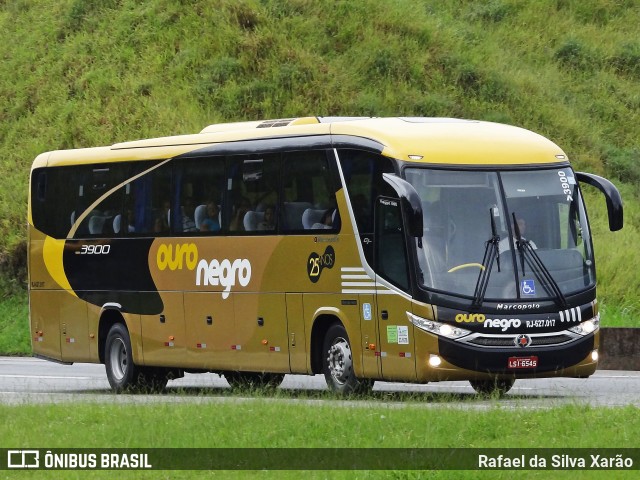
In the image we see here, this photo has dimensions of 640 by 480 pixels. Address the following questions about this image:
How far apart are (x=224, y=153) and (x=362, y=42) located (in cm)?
2728

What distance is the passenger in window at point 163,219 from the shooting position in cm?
2203

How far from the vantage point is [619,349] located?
1003 inches

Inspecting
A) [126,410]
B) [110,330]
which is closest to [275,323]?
[110,330]

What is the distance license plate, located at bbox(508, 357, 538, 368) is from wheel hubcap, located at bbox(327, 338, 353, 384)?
2.10 m

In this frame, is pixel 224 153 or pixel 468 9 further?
pixel 468 9

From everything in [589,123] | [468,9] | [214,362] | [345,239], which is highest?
[468,9]

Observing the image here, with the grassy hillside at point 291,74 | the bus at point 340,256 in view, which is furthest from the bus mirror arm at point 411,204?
the grassy hillside at point 291,74

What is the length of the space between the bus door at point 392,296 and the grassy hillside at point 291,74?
913 inches

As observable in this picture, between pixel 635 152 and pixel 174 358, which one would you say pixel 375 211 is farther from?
pixel 635 152


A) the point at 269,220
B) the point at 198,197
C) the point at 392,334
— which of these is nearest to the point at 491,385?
the point at 392,334

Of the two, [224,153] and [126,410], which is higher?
[224,153]

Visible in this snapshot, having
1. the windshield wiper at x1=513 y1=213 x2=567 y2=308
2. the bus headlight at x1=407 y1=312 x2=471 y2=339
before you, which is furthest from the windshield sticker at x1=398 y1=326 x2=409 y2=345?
the windshield wiper at x1=513 y1=213 x2=567 y2=308

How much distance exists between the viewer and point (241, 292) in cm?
2073

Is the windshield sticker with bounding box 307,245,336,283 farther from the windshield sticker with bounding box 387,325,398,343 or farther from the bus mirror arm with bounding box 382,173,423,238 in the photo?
the bus mirror arm with bounding box 382,173,423,238
